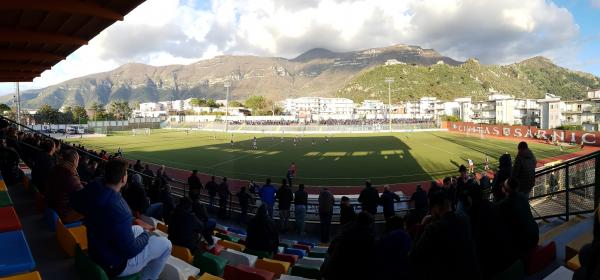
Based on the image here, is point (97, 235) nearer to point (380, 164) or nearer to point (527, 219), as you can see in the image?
point (527, 219)

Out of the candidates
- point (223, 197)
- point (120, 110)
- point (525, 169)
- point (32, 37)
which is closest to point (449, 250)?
point (525, 169)

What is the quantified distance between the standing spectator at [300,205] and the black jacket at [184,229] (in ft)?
19.7

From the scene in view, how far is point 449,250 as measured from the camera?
3363 mm

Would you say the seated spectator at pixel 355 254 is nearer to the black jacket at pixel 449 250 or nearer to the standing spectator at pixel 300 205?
the black jacket at pixel 449 250

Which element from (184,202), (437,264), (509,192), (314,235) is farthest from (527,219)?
(314,235)

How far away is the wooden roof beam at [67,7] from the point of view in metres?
7.02

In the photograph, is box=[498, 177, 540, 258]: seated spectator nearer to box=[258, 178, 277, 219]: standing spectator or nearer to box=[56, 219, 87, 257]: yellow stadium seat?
box=[56, 219, 87, 257]: yellow stadium seat

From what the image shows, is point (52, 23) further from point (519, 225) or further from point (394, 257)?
point (519, 225)

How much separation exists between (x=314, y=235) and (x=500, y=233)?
27.0 feet

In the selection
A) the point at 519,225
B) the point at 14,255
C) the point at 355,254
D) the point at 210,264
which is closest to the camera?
the point at 14,255

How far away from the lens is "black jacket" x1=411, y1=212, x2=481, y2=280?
335cm

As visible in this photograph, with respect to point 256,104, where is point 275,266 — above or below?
below

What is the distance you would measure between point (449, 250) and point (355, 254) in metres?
0.86

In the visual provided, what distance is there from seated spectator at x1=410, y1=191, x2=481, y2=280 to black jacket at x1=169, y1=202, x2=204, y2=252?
3204mm
